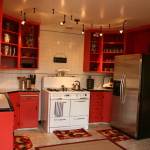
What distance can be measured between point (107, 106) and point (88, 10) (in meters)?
2.76

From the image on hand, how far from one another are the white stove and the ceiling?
176 cm

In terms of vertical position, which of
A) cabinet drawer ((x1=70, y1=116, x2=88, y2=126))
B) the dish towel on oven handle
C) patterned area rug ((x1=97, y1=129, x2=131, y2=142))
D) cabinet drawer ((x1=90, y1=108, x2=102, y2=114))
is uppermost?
the dish towel on oven handle

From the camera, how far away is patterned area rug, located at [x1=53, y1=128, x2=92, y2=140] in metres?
4.14

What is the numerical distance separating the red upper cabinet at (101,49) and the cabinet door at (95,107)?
76cm

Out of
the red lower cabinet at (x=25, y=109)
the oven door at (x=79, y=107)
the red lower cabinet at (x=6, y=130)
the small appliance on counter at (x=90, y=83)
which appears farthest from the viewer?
the small appliance on counter at (x=90, y=83)

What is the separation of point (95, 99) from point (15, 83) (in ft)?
7.25

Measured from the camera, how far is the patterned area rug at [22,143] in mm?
3514

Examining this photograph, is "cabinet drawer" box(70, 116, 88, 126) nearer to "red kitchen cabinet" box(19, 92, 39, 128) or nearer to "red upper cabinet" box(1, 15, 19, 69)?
"red kitchen cabinet" box(19, 92, 39, 128)

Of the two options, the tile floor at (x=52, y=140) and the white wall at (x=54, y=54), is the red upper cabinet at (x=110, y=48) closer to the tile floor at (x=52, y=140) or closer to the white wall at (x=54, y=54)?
the white wall at (x=54, y=54)

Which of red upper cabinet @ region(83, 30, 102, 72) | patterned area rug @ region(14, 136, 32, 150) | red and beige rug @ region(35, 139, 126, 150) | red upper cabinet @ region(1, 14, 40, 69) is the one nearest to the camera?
red and beige rug @ region(35, 139, 126, 150)

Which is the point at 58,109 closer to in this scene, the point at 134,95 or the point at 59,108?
the point at 59,108

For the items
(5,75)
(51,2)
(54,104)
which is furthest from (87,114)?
(51,2)

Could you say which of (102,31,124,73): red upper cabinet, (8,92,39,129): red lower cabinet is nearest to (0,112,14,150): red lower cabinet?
(8,92,39,129): red lower cabinet

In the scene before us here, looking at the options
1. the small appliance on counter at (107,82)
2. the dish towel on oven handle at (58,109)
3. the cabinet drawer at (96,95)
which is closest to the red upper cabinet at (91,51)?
the small appliance on counter at (107,82)
